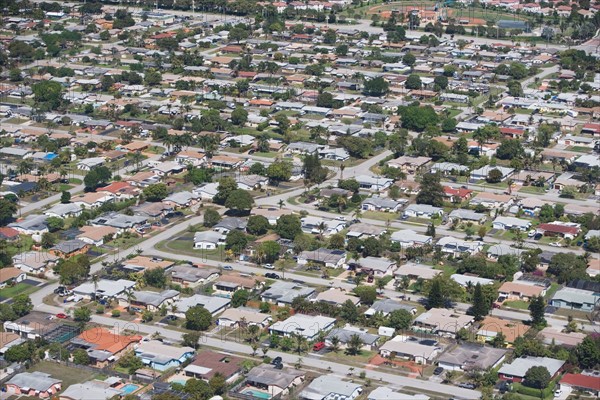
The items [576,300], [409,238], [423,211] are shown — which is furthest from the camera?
[423,211]

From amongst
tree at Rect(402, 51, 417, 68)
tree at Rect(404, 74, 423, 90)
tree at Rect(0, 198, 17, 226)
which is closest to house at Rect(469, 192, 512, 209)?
tree at Rect(0, 198, 17, 226)

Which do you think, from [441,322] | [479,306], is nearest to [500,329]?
[479,306]

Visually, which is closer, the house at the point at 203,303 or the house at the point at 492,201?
the house at the point at 203,303

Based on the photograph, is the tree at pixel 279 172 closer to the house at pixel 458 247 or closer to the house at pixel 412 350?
the house at pixel 458 247

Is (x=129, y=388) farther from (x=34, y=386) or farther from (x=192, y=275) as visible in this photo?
(x=192, y=275)

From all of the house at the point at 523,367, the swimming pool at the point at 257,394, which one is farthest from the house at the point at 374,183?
the swimming pool at the point at 257,394

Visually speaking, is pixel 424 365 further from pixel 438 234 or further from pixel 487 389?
pixel 438 234
